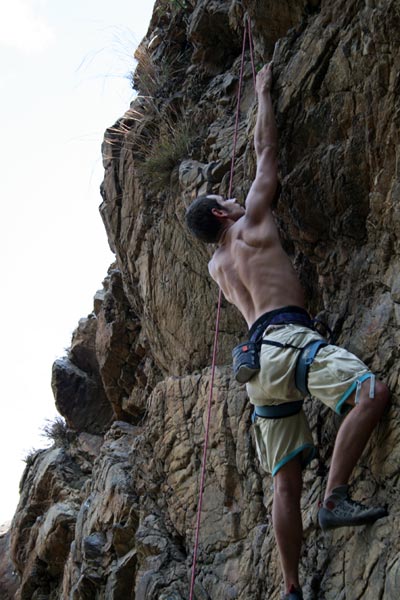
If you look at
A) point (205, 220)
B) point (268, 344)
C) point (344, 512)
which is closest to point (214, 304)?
point (205, 220)

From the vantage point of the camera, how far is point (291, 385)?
4.39 meters

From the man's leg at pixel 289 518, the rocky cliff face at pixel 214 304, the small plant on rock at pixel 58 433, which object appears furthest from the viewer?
the small plant on rock at pixel 58 433

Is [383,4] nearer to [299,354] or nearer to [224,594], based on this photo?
[299,354]

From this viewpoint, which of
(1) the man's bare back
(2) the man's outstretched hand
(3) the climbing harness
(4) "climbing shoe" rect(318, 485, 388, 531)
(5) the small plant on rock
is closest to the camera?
(4) "climbing shoe" rect(318, 485, 388, 531)

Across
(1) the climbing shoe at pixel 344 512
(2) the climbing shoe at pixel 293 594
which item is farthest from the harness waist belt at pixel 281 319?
(2) the climbing shoe at pixel 293 594

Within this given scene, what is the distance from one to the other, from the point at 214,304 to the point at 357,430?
3475 mm

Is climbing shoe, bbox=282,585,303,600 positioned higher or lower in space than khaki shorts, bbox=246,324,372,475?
lower

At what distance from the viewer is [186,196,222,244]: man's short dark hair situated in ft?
18.0

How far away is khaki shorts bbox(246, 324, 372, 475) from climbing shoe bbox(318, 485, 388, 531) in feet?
1.61

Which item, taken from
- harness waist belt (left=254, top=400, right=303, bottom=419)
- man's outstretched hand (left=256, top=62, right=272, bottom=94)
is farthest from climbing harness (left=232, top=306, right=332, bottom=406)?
man's outstretched hand (left=256, top=62, right=272, bottom=94)

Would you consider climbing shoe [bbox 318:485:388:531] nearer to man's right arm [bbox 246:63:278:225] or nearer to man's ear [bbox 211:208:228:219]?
man's right arm [bbox 246:63:278:225]

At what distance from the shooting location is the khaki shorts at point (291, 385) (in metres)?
4.08

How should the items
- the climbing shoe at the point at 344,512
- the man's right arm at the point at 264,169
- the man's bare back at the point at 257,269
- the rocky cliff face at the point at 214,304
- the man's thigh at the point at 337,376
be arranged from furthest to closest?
the man's right arm at the point at 264,169
the man's bare back at the point at 257,269
the rocky cliff face at the point at 214,304
the man's thigh at the point at 337,376
the climbing shoe at the point at 344,512

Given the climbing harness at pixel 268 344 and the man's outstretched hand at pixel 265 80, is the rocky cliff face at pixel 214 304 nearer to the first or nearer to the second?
the man's outstretched hand at pixel 265 80
